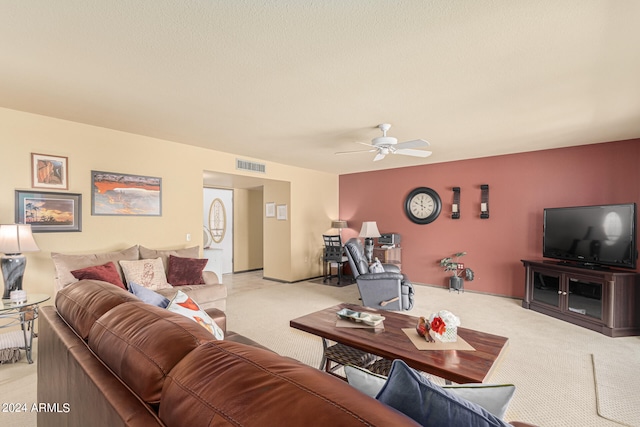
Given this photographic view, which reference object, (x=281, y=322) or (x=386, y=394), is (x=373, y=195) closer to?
(x=281, y=322)

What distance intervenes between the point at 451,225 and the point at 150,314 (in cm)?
556

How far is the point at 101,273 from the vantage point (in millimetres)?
3133

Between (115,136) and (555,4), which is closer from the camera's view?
(555,4)

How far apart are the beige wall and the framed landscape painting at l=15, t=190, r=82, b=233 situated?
0.06 metres

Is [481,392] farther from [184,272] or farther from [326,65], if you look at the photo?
[184,272]

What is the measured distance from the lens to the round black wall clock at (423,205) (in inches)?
234

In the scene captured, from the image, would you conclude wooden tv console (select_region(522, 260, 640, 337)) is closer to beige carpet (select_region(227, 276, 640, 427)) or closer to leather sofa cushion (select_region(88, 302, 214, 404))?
beige carpet (select_region(227, 276, 640, 427))

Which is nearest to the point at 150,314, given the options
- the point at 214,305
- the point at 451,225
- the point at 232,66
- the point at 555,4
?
the point at 232,66

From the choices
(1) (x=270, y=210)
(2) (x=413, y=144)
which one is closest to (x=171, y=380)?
(2) (x=413, y=144)

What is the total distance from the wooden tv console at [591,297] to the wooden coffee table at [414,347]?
7.84 ft

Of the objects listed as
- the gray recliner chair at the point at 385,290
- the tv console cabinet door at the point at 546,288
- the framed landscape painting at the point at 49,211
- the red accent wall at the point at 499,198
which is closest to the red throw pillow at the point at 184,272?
the framed landscape painting at the point at 49,211

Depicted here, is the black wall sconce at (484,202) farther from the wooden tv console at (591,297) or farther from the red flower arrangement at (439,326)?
the red flower arrangement at (439,326)

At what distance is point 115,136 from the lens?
3.88 meters

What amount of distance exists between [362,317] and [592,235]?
346 cm
